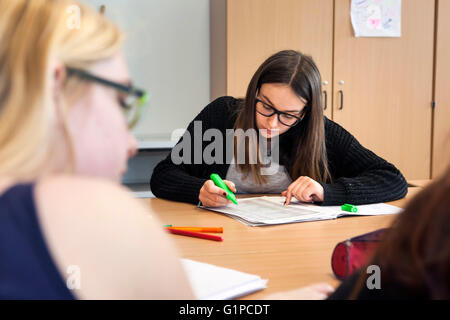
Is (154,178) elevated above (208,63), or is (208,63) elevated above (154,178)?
(208,63)

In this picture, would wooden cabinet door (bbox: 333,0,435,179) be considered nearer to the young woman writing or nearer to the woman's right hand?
the young woman writing

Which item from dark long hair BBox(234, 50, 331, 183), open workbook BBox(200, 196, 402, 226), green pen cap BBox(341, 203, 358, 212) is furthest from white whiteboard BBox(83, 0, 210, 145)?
green pen cap BBox(341, 203, 358, 212)

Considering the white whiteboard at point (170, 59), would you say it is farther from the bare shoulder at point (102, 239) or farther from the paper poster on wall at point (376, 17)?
the bare shoulder at point (102, 239)

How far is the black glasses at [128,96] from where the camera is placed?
1.60 feet

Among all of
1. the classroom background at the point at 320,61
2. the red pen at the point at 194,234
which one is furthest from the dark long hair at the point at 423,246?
the classroom background at the point at 320,61

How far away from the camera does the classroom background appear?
107 inches

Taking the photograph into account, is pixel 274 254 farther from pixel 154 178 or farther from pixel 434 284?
pixel 154 178

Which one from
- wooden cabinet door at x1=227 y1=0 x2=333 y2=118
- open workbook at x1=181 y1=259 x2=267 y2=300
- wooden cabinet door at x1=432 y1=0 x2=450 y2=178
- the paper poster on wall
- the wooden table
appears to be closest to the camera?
open workbook at x1=181 y1=259 x2=267 y2=300

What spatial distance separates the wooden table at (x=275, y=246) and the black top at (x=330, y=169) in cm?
18

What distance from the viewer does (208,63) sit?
9.98 ft

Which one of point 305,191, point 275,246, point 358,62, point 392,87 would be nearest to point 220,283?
point 275,246

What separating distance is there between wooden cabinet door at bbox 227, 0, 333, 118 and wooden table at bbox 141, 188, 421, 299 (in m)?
1.52
